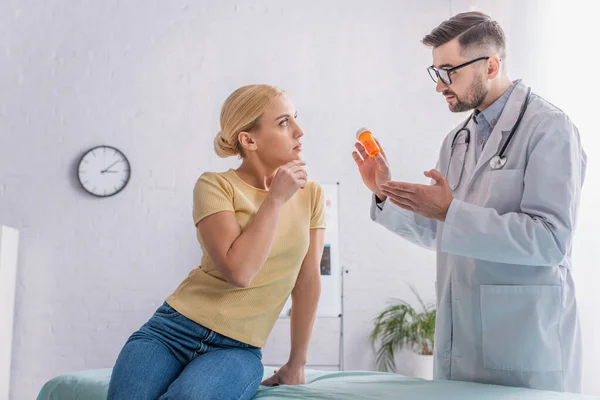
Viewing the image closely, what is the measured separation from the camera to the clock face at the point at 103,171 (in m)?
4.62

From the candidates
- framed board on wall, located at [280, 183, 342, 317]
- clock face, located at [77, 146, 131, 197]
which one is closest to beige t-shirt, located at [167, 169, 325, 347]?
framed board on wall, located at [280, 183, 342, 317]

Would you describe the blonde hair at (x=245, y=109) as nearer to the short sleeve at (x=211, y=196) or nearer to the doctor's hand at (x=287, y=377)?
the short sleeve at (x=211, y=196)

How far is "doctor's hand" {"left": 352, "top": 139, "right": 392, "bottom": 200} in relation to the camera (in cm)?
211

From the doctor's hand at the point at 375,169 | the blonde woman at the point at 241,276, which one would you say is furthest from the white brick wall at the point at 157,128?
the blonde woman at the point at 241,276

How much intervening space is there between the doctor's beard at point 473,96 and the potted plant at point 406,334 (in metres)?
2.62

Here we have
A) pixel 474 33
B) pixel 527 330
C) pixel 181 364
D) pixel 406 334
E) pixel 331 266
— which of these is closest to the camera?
pixel 181 364

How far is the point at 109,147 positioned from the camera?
4660 mm

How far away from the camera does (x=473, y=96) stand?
198 centimetres

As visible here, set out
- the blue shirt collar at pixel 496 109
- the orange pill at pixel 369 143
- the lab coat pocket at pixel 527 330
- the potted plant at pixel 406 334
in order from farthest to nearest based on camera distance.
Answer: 1. the potted plant at pixel 406 334
2. the orange pill at pixel 369 143
3. the blue shirt collar at pixel 496 109
4. the lab coat pocket at pixel 527 330

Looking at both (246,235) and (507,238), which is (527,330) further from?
(246,235)

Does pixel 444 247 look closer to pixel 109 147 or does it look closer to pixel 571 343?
pixel 571 343

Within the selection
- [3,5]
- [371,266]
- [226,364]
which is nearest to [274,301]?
[226,364]

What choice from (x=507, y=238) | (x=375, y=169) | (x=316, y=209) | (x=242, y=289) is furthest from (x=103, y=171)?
(x=507, y=238)

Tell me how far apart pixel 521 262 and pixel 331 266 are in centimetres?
304
